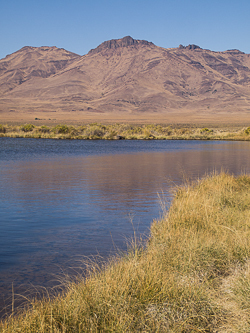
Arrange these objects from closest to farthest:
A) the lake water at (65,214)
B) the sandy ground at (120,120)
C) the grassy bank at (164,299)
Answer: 1. the grassy bank at (164,299)
2. the lake water at (65,214)
3. the sandy ground at (120,120)

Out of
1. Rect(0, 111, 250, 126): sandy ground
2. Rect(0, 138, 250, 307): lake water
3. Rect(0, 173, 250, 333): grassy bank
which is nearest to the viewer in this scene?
Rect(0, 173, 250, 333): grassy bank

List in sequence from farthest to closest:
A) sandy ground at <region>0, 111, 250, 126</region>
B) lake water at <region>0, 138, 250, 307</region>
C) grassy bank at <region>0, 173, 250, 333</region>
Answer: sandy ground at <region>0, 111, 250, 126</region>, lake water at <region>0, 138, 250, 307</region>, grassy bank at <region>0, 173, 250, 333</region>

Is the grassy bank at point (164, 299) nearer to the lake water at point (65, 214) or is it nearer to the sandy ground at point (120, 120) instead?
the lake water at point (65, 214)

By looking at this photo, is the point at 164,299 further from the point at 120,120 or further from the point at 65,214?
the point at 120,120

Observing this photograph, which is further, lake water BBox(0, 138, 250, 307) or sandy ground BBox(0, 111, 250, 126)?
sandy ground BBox(0, 111, 250, 126)

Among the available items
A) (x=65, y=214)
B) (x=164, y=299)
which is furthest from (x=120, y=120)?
(x=164, y=299)

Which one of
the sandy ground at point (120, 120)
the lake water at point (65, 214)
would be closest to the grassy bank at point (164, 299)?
the lake water at point (65, 214)

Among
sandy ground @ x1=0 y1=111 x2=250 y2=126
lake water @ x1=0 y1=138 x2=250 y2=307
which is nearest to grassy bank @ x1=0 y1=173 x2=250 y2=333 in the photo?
lake water @ x1=0 y1=138 x2=250 y2=307

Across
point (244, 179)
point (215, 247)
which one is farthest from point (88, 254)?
point (244, 179)

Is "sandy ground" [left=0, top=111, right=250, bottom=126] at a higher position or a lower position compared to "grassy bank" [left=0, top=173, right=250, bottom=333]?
higher

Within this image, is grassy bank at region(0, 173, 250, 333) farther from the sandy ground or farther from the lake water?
the sandy ground

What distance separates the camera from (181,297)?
3693mm

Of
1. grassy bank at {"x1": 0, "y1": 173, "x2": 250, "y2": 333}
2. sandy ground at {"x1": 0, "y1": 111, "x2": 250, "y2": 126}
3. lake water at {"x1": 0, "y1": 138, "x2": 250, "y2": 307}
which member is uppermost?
sandy ground at {"x1": 0, "y1": 111, "x2": 250, "y2": 126}

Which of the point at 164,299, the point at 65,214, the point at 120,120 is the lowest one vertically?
the point at 65,214
